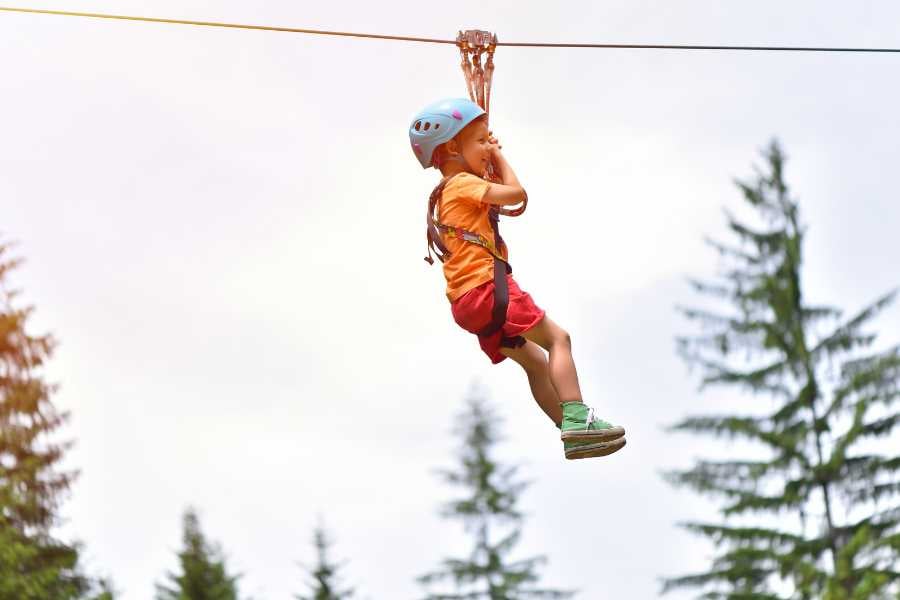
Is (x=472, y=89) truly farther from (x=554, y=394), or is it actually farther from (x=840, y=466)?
(x=840, y=466)

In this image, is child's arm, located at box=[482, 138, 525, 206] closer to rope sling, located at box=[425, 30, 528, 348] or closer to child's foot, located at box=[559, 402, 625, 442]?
rope sling, located at box=[425, 30, 528, 348]

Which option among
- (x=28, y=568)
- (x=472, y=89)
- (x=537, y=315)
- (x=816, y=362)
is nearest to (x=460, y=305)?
(x=537, y=315)

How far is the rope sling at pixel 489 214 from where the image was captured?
768 cm

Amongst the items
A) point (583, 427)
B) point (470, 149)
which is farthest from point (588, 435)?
point (470, 149)

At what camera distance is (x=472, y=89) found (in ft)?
27.0

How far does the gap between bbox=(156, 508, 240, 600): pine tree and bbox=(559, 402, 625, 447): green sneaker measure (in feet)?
77.0

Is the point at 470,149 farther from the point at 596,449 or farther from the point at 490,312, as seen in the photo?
the point at 596,449

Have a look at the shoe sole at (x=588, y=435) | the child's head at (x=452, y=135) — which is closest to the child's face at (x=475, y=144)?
the child's head at (x=452, y=135)

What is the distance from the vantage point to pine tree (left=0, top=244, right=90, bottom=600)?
2120cm

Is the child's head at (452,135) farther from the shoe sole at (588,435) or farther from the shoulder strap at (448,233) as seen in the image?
the shoe sole at (588,435)

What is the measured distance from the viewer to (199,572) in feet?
98.8

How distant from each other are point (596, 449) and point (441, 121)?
5.84ft

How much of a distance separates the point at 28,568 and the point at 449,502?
11179 millimetres

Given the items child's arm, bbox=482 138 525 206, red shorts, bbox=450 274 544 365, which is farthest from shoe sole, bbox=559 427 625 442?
child's arm, bbox=482 138 525 206
